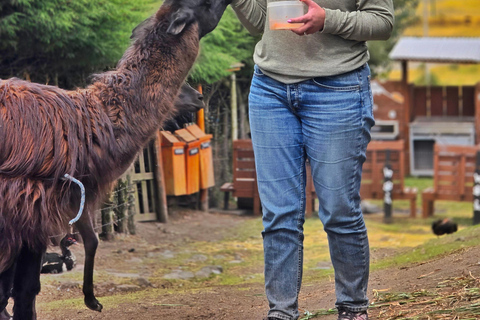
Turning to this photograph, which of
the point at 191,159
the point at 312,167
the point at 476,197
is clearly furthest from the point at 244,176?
the point at 312,167

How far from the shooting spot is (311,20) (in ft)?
9.58

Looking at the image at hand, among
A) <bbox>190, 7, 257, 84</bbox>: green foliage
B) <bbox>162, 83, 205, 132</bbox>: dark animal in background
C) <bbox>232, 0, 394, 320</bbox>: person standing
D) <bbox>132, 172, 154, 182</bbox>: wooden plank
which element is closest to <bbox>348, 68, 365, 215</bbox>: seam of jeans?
<bbox>232, 0, 394, 320</bbox>: person standing

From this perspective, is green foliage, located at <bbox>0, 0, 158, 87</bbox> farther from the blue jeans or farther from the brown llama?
A: the blue jeans

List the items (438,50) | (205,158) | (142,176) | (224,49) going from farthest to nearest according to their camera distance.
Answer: (438,50) < (205,158) < (224,49) < (142,176)

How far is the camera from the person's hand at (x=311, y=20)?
2.91 meters

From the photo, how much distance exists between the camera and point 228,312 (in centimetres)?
437

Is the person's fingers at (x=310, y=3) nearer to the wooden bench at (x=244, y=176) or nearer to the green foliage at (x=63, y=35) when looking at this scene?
the green foliage at (x=63, y=35)

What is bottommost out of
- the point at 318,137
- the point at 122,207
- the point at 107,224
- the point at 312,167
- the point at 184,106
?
the point at 107,224

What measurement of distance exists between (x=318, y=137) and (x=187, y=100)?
104 cm

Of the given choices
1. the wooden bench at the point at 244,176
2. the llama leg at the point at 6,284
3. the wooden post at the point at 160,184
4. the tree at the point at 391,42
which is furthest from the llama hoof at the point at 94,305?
the tree at the point at 391,42

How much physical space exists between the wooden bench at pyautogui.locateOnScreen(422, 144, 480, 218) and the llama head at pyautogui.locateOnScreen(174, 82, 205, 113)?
9503mm

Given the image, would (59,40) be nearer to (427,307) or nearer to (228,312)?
(228,312)

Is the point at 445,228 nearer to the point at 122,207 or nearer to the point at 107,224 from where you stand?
the point at 122,207

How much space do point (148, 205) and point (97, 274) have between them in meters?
2.80
